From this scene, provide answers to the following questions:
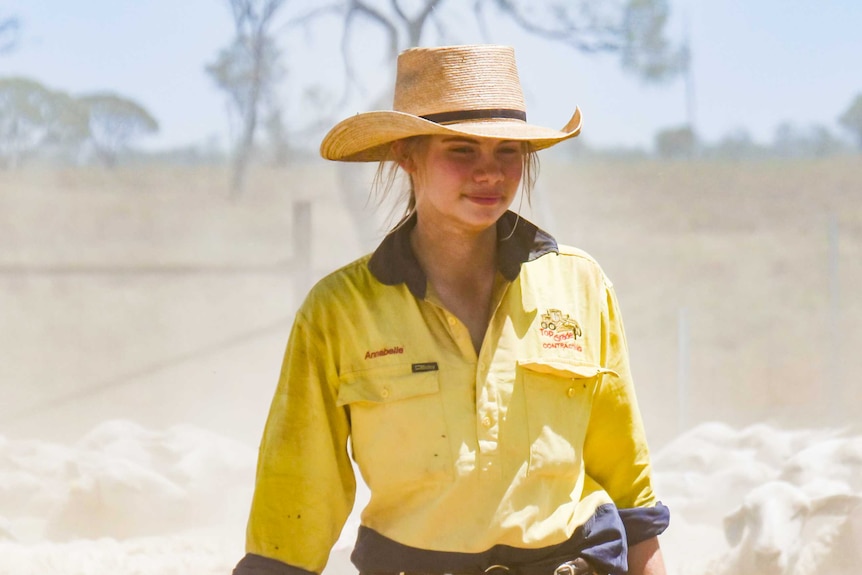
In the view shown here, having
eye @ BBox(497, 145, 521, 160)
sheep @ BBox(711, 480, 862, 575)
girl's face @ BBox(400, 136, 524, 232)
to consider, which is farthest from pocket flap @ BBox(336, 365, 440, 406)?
sheep @ BBox(711, 480, 862, 575)

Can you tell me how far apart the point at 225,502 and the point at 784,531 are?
7.75 ft

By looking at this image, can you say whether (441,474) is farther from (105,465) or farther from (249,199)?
(249,199)

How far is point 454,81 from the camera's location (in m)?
1.77

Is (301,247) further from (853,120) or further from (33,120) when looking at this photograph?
(853,120)

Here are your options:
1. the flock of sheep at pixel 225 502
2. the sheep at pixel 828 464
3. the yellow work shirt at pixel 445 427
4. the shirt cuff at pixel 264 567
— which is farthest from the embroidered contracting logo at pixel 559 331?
the sheep at pixel 828 464

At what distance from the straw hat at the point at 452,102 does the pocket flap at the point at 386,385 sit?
351 millimetres

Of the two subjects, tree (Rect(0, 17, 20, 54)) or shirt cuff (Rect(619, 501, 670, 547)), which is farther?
tree (Rect(0, 17, 20, 54))

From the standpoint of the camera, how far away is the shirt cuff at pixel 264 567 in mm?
1672

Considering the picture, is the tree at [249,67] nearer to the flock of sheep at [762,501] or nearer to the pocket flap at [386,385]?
the flock of sheep at [762,501]

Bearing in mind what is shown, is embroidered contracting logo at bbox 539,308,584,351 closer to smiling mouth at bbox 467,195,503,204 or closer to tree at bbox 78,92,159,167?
smiling mouth at bbox 467,195,503,204

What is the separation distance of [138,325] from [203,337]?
326 mm

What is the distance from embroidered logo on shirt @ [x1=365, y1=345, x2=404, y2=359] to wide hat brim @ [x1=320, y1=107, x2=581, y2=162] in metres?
0.32

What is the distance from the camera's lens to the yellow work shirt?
1.62 metres

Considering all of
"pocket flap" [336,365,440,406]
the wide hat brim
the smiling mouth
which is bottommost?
"pocket flap" [336,365,440,406]
